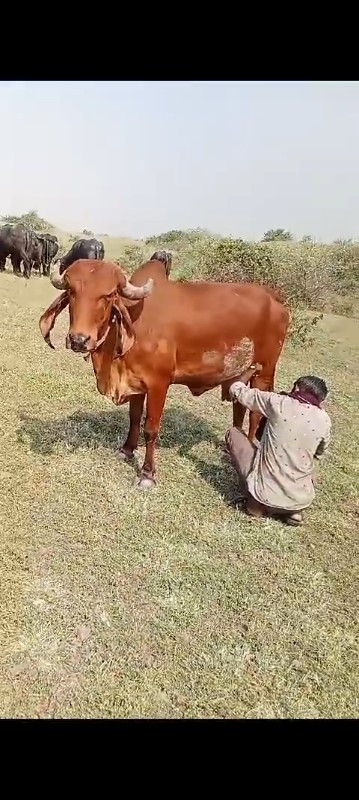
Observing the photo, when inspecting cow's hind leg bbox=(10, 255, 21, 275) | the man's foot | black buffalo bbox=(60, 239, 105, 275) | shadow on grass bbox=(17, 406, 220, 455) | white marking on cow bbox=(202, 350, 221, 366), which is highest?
white marking on cow bbox=(202, 350, 221, 366)

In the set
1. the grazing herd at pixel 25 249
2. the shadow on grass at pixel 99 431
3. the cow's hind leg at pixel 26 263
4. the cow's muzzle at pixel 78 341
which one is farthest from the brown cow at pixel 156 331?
the cow's hind leg at pixel 26 263

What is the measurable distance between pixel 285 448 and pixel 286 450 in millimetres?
13

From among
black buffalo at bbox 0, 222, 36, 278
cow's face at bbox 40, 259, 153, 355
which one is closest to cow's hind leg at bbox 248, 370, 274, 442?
cow's face at bbox 40, 259, 153, 355

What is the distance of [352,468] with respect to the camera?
5117 mm

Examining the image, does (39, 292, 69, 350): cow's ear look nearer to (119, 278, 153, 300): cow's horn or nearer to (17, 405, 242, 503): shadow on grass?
(119, 278, 153, 300): cow's horn

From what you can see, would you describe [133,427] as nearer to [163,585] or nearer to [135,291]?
[135,291]

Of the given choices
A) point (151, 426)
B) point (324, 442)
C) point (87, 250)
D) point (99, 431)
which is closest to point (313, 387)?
point (324, 442)

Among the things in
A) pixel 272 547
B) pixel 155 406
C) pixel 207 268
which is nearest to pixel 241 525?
pixel 272 547

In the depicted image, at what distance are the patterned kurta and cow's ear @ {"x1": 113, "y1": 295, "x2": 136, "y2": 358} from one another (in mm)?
715

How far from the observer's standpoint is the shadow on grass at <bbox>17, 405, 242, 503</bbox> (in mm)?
4699

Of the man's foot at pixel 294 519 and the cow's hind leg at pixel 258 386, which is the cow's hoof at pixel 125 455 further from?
the man's foot at pixel 294 519

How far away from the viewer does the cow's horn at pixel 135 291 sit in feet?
12.4

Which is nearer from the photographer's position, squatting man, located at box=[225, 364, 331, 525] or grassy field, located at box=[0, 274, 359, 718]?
grassy field, located at box=[0, 274, 359, 718]

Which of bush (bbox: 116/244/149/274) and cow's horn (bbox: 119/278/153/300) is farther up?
cow's horn (bbox: 119/278/153/300)
